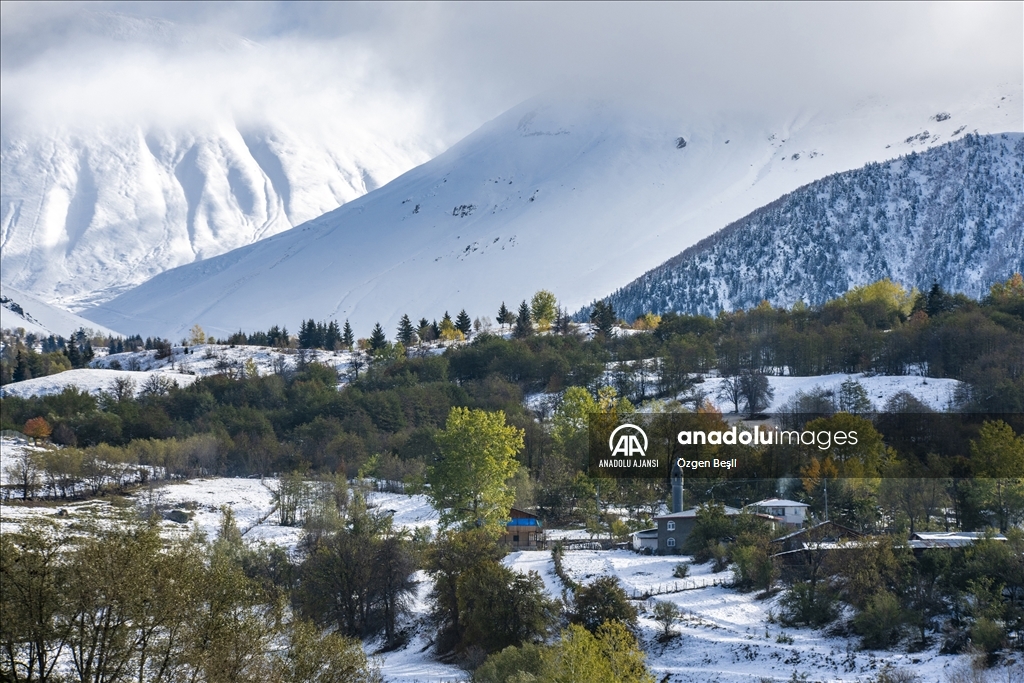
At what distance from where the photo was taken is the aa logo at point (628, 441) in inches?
2982

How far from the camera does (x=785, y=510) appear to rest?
209ft

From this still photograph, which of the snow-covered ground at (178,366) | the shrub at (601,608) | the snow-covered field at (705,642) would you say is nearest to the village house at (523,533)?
the snow-covered field at (705,642)

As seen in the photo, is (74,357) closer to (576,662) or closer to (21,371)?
(21,371)

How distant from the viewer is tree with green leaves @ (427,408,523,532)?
65438 mm

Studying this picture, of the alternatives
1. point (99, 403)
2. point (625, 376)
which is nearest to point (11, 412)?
point (99, 403)

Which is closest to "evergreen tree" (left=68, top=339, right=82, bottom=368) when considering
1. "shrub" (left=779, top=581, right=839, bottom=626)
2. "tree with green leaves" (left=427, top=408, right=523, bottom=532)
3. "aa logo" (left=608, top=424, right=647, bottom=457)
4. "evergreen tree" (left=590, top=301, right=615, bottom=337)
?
"evergreen tree" (left=590, top=301, right=615, bottom=337)

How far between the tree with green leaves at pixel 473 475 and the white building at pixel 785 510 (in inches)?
534

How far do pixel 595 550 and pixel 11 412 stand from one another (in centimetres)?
8158

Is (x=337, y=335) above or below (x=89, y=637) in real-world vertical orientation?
above

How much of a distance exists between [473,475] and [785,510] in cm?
1666

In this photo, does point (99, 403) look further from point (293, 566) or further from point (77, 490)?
point (293, 566)

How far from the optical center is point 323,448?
100812 millimetres

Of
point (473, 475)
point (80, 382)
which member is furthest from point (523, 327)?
point (473, 475)

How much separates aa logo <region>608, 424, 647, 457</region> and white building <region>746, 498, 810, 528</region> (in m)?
12.4
